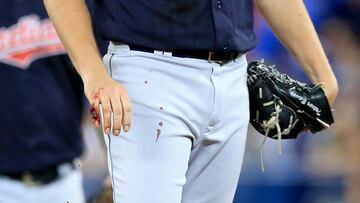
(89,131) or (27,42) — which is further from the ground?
(27,42)

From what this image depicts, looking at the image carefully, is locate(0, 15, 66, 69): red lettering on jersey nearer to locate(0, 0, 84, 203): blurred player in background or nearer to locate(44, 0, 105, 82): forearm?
locate(0, 0, 84, 203): blurred player in background

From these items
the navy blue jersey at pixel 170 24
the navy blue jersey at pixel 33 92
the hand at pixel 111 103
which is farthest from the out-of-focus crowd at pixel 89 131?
the hand at pixel 111 103

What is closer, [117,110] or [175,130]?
[117,110]

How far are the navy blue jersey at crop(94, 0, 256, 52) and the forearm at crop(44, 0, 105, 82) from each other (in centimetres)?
7

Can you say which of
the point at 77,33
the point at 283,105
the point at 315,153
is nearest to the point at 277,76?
the point at 283,105

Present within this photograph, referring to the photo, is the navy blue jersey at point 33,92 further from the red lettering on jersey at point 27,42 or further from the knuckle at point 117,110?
the knuckle at point 117,110

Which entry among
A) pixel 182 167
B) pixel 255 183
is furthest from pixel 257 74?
pixel 255 183

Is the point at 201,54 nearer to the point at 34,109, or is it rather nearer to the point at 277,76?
the point at 277,76

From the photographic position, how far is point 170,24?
2.25 metres

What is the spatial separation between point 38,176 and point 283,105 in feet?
2.70

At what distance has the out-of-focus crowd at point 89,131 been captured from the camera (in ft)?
9.24

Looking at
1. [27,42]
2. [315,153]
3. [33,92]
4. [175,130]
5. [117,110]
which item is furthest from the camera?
[315,153]

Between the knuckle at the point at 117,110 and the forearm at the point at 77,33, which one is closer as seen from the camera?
Answer: the knuckle at the point at 117,110

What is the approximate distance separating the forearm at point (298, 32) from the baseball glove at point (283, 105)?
7 cm
